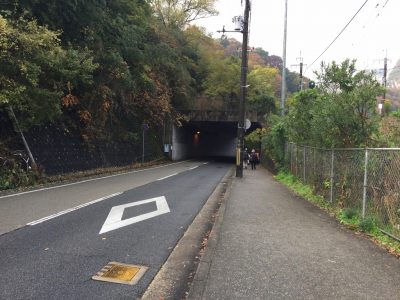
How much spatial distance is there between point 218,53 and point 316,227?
1893 inches

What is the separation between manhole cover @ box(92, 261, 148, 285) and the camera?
554 cm

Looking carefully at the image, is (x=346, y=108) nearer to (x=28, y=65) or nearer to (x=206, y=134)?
(x=28, y=65)

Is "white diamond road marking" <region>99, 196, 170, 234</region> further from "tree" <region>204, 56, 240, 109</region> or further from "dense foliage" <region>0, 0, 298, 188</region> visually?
"tree" <region>204, 56, 240, 109</region>

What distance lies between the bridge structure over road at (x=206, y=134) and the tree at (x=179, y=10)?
559 inches

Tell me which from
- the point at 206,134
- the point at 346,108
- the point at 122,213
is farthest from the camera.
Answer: the point at 206,134

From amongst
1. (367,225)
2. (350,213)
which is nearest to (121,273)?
(367,225)

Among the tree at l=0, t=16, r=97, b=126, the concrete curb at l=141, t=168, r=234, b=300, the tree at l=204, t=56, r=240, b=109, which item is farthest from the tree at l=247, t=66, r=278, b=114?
the concrete curb at l=141, t=168, r=234, b=300

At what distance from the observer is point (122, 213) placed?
1037cm

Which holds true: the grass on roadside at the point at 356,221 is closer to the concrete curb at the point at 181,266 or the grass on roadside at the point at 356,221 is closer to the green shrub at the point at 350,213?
the green shrub at the point at 350,213

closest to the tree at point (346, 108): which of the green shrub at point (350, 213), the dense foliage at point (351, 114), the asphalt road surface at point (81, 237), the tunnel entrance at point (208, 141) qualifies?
the dense foliage at point (351, 114)

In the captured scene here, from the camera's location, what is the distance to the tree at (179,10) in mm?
55062

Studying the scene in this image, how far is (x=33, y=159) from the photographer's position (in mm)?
17812

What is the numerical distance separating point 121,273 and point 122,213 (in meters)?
4.63

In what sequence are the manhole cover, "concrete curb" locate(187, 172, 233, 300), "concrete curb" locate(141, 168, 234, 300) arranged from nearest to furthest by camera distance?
"concrete curb" locate(187, 172, 233, 300)
"concrete curb" locate(141, 168, 234, 300)
the manhole cover
